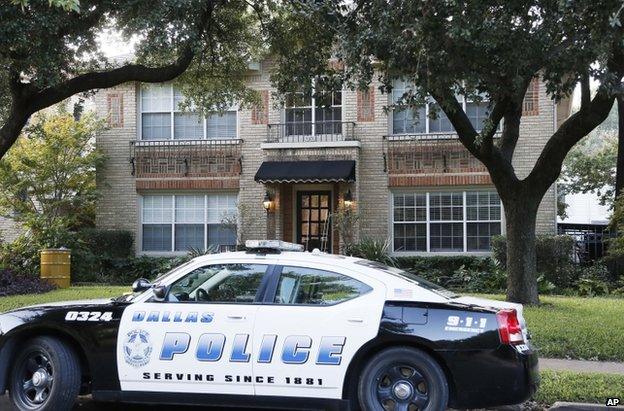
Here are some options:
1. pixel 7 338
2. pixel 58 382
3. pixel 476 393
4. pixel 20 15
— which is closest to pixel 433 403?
pixel 476 393

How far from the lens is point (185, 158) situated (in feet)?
65.7

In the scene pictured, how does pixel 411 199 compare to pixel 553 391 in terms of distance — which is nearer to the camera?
pixel 553 391

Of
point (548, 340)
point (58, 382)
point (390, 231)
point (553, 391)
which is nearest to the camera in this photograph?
point (58, 382)

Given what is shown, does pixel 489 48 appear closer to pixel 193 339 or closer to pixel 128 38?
pixel 193 339

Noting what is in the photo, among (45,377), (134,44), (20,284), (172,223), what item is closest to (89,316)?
(45,377)

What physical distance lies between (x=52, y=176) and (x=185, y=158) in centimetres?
377

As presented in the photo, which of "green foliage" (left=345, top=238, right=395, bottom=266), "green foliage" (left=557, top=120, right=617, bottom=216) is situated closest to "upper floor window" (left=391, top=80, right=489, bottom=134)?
"green foliage" (left=345, top=238, right=395, bottom=266)

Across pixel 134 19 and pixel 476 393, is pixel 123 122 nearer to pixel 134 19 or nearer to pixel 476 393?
pixel 134 19

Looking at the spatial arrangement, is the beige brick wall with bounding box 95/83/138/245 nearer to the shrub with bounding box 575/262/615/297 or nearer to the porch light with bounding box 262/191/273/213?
the porch light with bounding box 262/191/273/213

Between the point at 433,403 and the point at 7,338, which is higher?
the point at 7,338

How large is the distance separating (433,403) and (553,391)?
1.83 m

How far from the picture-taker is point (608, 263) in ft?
58.5

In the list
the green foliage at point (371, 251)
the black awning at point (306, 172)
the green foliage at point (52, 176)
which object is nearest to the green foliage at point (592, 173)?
the green foliage at point (371, 251)

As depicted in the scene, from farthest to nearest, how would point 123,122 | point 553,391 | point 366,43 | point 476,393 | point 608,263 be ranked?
point 123,122
point 608,263
point 366,43
point 553,391
point 476,393
